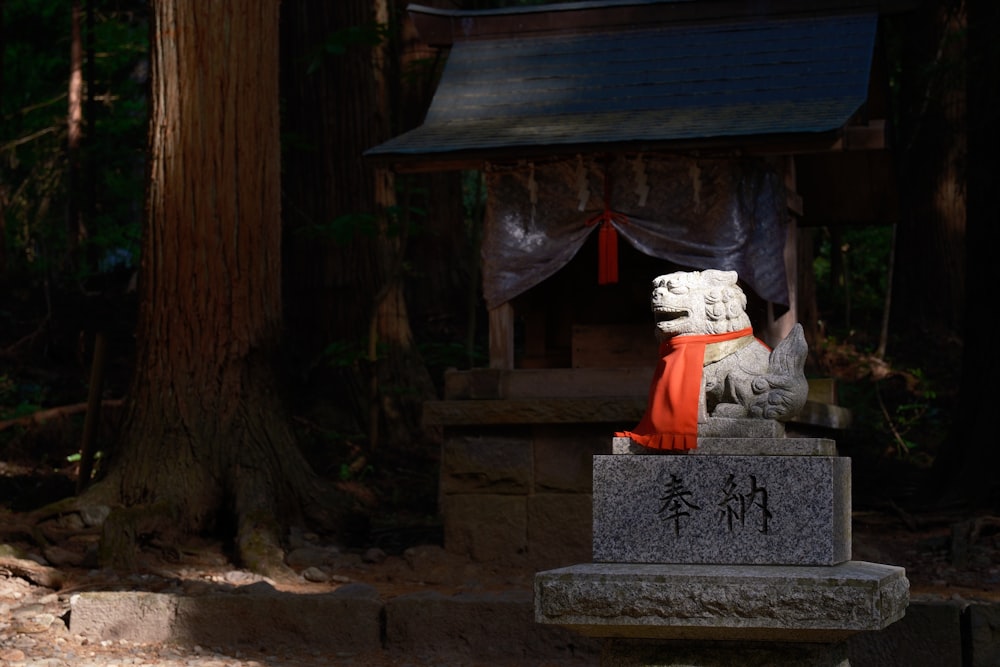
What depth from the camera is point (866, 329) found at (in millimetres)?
18125

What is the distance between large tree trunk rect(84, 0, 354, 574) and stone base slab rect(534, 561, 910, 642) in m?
A: 5.08

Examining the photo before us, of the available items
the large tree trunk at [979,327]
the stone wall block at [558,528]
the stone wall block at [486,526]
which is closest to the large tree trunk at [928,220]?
the large tree trunk at [979,327]

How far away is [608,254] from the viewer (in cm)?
991

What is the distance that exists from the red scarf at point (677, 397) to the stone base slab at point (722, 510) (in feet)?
0.33

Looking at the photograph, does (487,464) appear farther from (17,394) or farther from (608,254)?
(17,394)

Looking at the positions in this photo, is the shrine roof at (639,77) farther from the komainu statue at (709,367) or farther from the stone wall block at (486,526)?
the komainu statue at (709,367)

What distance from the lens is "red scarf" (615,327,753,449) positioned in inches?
211

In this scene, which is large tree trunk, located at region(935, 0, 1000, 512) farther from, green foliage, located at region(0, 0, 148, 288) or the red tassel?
green foliage, located at region(0, 0, 148, 288)

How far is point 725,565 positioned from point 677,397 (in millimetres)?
742

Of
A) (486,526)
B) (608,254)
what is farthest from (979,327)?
(486,526)

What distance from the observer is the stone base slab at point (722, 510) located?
5.12m

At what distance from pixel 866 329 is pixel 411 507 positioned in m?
8.57

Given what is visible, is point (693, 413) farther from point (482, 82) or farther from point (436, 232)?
point (436, 232)

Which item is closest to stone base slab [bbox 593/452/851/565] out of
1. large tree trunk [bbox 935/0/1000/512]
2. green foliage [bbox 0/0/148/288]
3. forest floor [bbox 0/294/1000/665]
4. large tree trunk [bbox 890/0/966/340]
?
forest floor [bbox 0/294/1000/665]
